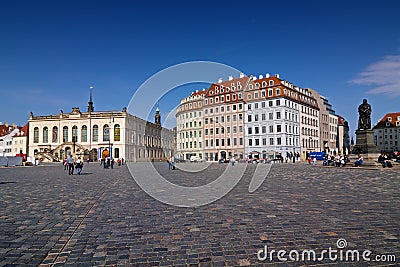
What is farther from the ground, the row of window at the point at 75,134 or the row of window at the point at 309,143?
the row of window at the point at 75,134

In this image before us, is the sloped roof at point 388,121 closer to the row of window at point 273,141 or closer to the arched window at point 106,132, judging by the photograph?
the row of window at point 273,141

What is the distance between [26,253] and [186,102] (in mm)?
86986

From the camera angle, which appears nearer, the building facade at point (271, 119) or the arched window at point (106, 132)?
the building facade at point (271, 119)

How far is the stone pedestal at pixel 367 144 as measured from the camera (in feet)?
113

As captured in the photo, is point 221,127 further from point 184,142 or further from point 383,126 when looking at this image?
point 383,126

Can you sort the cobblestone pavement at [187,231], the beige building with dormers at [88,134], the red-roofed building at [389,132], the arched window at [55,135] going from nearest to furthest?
the cobblestone pavement at [187,231], the beige building with dormers at [88,134], the arched window at [55,135], the red-roofed building at [389,132]

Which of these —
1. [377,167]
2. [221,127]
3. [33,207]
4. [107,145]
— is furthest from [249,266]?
[107,145]

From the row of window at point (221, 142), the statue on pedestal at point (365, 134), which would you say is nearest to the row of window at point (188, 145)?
the row of window at point (221, 142)

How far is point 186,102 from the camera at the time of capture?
300 ft

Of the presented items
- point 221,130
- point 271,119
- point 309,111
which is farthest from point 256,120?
point 309,111

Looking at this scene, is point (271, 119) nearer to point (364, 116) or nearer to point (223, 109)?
point (223, 109)

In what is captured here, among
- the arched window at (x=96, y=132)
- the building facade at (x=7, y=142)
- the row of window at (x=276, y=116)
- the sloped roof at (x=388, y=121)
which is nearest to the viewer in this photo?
the row of window at (x=276, y=116)

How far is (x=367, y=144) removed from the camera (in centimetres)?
3444

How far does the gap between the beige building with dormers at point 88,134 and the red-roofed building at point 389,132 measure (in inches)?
3122
